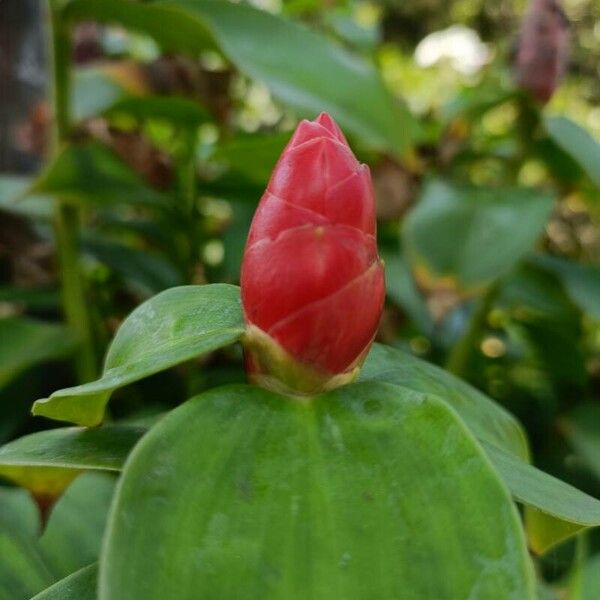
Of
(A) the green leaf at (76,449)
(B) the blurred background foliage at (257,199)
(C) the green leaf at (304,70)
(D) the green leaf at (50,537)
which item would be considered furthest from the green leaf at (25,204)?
(A) the green leaf at (76,449)

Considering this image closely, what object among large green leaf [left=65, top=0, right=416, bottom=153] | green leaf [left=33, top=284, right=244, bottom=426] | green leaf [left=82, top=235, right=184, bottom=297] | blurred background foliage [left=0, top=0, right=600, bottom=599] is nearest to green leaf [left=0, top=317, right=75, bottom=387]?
blurred background foliage [left=0, top=0, right=600, bottom=599]

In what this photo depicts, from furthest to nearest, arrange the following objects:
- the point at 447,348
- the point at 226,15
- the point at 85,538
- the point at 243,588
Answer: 1. the point at 447,348
2. the point at 226,15
3. the point at 85,538
4. the point at 243,588

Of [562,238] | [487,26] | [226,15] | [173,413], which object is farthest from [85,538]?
[487,26]

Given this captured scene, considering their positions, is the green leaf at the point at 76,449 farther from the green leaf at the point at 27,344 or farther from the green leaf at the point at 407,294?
the green leaf at the point at 407,294

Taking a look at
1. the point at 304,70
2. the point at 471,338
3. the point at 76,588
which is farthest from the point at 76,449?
the point at 471,338

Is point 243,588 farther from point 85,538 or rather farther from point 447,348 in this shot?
point 447,348

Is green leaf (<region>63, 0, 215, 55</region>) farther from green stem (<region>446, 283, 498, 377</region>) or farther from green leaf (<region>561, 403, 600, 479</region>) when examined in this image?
green leaf (<region>561, 403, 600, 479</region>)
